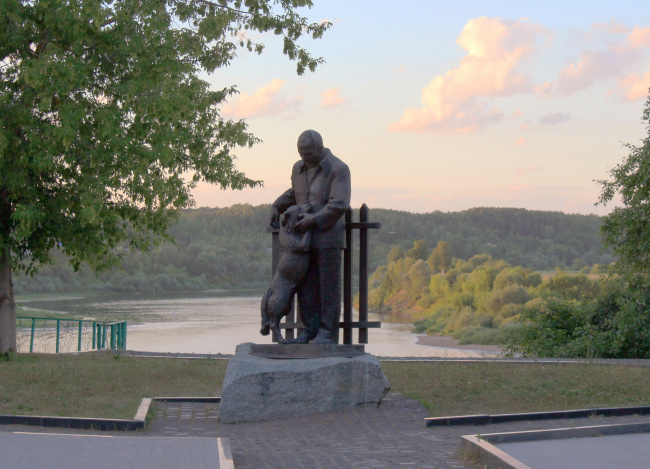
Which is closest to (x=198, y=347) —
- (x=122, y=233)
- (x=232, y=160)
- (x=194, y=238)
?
(x=232, y=160)

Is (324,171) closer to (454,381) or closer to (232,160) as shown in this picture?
(454,381)

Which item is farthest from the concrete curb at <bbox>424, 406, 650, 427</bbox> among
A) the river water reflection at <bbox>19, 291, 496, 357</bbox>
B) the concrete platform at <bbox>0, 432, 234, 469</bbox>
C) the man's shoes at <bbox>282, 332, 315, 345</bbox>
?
the river water reflection at <bbox>19, 291, 496, 357</bbox>

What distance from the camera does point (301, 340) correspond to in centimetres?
818

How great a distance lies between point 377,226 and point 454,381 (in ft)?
7.13

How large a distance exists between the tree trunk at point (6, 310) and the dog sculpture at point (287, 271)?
252 inches

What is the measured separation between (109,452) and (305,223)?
3.44 m

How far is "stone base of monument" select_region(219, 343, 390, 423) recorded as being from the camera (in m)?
7.24

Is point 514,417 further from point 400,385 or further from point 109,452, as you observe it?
point 109,452

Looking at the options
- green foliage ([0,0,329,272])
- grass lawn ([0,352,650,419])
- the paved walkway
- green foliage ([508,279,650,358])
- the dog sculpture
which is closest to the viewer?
the paved walkway

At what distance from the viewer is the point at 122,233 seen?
13.6 m

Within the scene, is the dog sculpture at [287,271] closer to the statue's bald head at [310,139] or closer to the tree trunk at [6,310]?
the statue's bald head at [310,139]

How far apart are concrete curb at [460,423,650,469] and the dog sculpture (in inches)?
119

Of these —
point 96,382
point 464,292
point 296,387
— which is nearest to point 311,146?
point 296,387

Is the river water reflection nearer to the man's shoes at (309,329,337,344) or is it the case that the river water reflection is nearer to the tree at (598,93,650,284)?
the tree at (598,93,650,284)
